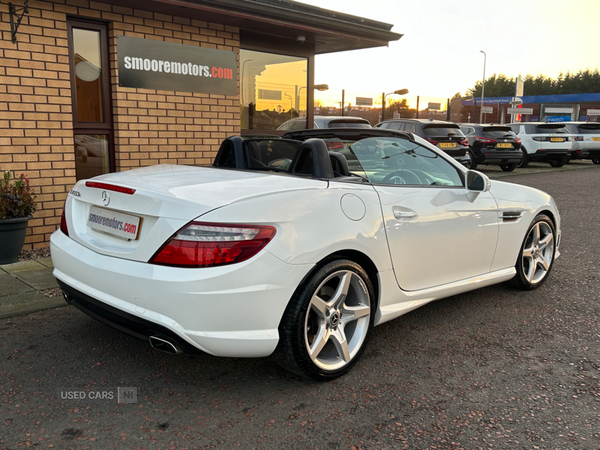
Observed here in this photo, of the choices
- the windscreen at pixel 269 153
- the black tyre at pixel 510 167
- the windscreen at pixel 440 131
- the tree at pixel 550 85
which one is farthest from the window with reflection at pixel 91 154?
the tree at pixel 550 85

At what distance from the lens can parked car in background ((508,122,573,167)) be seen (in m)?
19.9

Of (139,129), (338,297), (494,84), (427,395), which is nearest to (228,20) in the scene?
(139,129)

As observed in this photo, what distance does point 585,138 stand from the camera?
70.9 feet

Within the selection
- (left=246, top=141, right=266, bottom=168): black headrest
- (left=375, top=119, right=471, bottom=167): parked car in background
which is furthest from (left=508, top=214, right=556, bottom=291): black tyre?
(left=375, top=119, right=471, bottom=167): parked car in background

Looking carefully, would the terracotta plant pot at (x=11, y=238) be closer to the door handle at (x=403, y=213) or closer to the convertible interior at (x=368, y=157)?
the convertible interior at (x=368, y=157)

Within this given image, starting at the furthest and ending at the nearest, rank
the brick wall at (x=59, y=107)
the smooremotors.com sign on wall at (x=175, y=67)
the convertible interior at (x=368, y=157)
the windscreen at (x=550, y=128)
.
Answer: the windscreen at (x=550, y=128)
the smooremotors.com sign on wall at (x=175, y=67)
the brick wall at (x=59, y=107)
the convertible interior at (x=368, y=157)

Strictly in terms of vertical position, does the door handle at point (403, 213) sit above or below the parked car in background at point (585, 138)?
below

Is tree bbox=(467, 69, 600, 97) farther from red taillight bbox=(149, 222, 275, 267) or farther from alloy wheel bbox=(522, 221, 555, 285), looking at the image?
red taillight bbox=(149, 222, 275, 267)

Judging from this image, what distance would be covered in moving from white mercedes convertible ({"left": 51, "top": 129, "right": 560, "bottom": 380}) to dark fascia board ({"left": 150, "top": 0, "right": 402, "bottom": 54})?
3228mm

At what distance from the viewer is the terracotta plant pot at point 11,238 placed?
5.33m

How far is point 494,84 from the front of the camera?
121m

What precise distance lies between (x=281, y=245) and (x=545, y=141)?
1964 centimetres

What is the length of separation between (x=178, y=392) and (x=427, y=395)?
1353 millimetres

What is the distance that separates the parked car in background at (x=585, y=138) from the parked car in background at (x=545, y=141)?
1476 millimetres
